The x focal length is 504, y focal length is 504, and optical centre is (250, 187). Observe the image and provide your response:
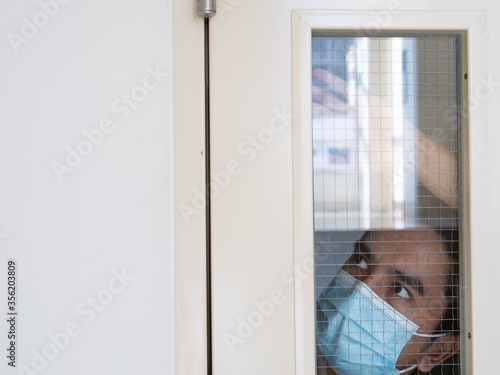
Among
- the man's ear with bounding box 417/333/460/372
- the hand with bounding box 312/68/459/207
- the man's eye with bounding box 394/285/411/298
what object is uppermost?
the hand with bounding box 312/68/459/207

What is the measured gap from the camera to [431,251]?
1.09 m

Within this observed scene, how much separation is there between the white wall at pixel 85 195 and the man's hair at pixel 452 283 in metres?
0.59

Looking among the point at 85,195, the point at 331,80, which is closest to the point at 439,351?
the point at 331,80

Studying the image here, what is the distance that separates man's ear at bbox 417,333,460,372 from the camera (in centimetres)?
108

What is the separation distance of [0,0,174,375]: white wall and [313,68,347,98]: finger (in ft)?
1.05

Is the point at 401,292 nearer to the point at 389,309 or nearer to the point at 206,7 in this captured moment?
the point at 389,309

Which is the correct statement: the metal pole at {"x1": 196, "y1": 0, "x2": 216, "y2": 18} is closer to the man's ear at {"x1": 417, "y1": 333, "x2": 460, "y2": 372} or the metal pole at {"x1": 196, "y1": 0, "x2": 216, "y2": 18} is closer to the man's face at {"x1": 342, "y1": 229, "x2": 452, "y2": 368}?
the man's face at {"x1": 342, "y1": 229, "x2": 452, "y2": 368}

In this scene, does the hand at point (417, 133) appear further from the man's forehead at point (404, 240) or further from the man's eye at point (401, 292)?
the man's eye at point (401, 292)

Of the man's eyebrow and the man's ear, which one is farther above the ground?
the man's eyebrow

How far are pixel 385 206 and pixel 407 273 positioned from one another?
15cm

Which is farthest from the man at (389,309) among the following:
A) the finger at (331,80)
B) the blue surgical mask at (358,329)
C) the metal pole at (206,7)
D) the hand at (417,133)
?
the metal pole at (206,7)

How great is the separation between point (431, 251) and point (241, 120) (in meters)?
0.50

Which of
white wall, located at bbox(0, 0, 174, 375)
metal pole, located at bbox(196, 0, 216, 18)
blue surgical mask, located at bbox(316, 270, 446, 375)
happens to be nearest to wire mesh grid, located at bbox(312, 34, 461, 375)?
blue surgical mask, located at bbox(316, 270, 446, 375)

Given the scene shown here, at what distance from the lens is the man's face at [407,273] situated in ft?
3.53
